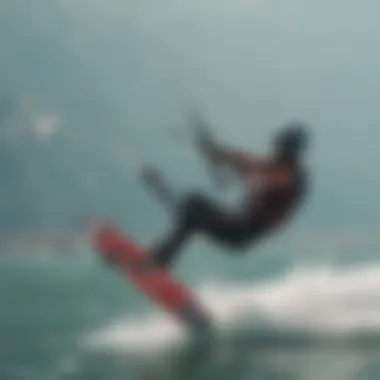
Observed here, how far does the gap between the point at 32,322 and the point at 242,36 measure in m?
0.51

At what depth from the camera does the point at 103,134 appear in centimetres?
133

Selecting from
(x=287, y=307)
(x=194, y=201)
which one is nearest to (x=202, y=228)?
(x=194, y=201)

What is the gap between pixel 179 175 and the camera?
131 centimetres

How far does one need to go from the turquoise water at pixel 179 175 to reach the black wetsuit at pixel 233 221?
0.02 m

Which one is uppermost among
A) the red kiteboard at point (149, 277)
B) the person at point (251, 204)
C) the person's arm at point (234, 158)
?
the person's arm at point (234, 158)

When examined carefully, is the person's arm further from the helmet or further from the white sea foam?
the white sea foam

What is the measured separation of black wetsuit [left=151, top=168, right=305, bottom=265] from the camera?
129 centimetres

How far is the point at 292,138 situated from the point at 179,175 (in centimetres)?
17

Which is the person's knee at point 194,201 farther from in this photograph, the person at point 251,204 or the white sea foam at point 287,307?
the white sea foam at point 287,307

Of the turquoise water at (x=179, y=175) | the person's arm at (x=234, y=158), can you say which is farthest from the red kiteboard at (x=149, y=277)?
the person's arm at (x=234, y=158)

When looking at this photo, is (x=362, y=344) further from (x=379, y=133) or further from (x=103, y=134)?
(x=103, y=134)

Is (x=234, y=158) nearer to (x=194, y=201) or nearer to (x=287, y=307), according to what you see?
(x=194, y=201)

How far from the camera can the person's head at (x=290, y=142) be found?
1.30 metres

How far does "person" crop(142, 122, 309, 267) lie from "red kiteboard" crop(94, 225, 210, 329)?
0.06 ft
